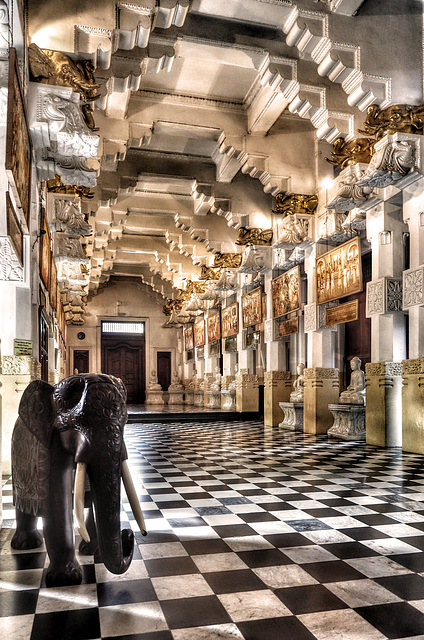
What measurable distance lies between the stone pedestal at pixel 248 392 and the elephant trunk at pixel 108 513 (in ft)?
47.9

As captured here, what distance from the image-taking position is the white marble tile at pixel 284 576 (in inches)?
124

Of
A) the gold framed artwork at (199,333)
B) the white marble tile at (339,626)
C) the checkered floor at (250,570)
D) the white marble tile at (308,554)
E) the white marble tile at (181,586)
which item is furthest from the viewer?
the gold framed artwork at (199,333)

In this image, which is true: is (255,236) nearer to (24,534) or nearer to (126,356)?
(24,534)

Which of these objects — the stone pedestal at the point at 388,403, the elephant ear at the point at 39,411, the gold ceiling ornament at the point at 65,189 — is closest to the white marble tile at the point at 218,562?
the elephant ear at the point at 39,411

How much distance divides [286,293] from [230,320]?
5661 mm

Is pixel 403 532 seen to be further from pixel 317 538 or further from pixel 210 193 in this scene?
pixel 210 193

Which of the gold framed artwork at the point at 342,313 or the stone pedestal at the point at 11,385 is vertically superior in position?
the gold framed artwork at the point at 342,313

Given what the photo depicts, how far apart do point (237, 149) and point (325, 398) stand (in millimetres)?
6036

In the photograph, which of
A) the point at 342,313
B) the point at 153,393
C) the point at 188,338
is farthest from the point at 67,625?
the point at 153,393

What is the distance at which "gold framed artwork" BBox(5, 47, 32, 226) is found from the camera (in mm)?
5023

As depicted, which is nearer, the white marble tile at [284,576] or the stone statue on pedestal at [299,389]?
the white marble tile at [284,576]

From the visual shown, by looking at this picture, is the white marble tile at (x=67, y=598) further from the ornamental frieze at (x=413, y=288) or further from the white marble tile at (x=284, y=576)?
the ornamental frieze at (x=413, y=288)

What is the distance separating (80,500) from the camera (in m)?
2.92

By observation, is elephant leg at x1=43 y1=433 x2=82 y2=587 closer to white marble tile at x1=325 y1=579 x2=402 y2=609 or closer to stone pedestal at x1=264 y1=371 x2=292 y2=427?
white marble tile at x1=325 y1=579 x2=402 y2=609
